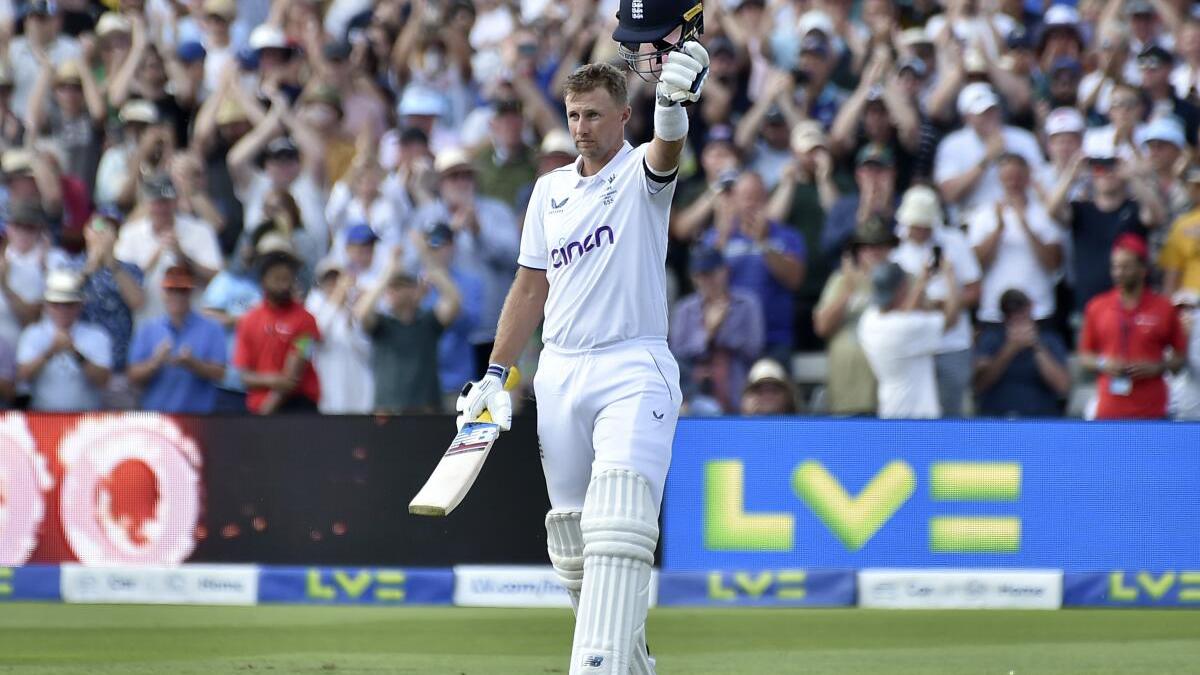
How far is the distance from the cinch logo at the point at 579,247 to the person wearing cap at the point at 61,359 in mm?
6053

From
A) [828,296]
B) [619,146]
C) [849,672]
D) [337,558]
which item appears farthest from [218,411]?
[619,146]

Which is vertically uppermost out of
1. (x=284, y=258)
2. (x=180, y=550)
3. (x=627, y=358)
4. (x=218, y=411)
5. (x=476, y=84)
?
(x=476, y=84)

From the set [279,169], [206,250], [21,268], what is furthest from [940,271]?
Result: [21,268]

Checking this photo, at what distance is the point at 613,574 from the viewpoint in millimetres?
5250

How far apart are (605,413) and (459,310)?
5.48 m

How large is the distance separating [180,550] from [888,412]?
414cm

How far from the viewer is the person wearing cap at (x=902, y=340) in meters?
10.2

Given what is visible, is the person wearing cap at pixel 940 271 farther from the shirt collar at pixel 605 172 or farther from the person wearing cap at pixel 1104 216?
the shirt collar at pixel 605 172

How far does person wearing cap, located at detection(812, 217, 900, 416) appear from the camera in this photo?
1045 cm

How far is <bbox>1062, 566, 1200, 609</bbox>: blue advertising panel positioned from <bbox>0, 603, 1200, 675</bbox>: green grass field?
140 mm

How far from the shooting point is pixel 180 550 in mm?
10117

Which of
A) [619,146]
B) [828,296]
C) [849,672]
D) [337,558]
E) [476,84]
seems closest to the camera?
[619,146]

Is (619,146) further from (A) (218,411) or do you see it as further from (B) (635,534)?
(A) (218,411)

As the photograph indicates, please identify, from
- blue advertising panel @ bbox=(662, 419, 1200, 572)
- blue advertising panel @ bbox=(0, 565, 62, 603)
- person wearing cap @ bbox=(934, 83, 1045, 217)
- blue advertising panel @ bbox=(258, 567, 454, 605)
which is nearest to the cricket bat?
blue advertising panel @ bbox=(662, 419, 1200, 572)
